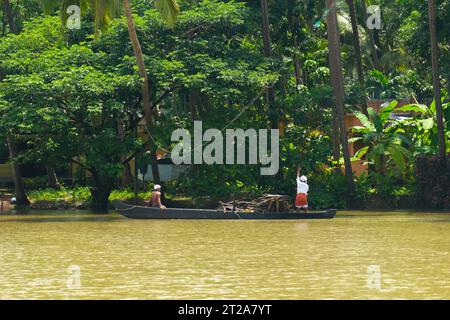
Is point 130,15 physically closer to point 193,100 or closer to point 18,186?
point 193,100

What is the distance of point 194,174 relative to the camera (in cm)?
3681

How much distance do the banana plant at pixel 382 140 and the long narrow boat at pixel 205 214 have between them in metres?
6.82

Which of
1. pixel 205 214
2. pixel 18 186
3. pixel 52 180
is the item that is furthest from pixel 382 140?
pixel 52 180

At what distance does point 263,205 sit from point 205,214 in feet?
6.62

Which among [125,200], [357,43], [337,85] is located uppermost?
[357,43]

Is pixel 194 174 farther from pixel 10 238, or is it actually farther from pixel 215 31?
pixel 10 238

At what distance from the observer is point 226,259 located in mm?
20984

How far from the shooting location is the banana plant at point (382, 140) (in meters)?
37.9

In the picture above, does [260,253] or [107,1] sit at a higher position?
[107,1]

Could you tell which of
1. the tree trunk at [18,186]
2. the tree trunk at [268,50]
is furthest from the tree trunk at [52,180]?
the tree trunk at [268,50]

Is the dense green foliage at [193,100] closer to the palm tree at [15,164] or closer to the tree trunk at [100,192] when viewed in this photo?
the tree trunk at [100,192]

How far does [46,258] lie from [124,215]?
11655 mm
